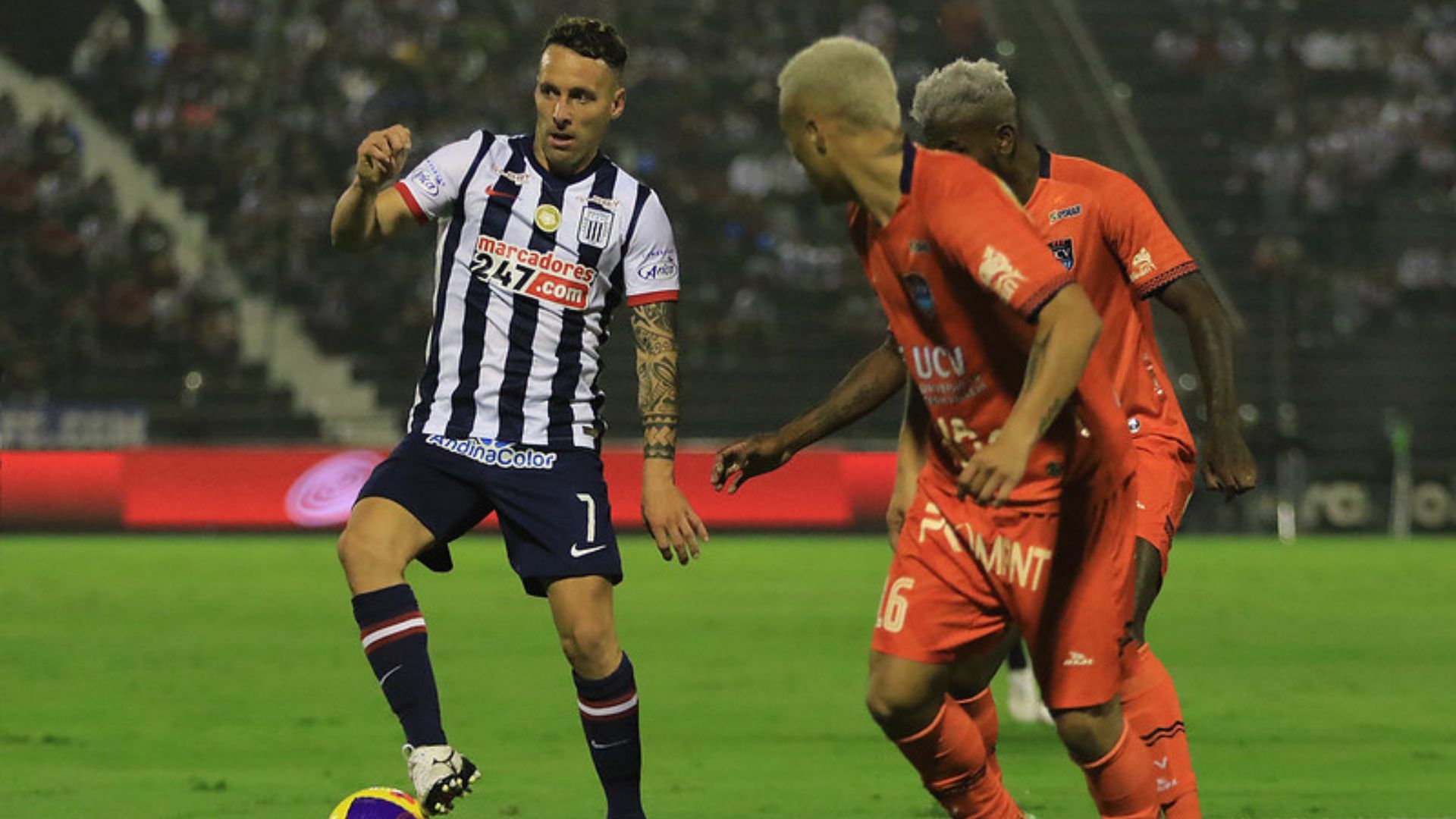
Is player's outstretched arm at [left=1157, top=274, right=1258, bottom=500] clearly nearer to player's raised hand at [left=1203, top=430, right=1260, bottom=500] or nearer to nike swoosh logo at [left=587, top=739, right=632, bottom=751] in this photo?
player's raised hand at [left=1203, top=430, right=1260, bottom=500]

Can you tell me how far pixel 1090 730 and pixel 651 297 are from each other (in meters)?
2.12

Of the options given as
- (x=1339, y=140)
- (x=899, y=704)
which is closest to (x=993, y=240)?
(x=899, y=704)

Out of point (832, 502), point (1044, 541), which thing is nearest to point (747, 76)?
point (832, 502)

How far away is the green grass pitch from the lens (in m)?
7.65

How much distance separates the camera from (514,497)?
21.5 ft

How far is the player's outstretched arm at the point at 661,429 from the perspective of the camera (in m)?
6.47

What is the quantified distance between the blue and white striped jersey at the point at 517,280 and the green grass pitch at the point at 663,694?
141cm

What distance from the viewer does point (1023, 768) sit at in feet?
26.8

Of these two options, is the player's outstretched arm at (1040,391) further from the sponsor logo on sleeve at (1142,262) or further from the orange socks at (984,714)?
the sponsor logo on sleeve at (1142,262)

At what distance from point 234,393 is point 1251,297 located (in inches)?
463

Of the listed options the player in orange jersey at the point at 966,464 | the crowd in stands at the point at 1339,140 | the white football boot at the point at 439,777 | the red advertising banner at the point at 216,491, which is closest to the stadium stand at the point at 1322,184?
the crowd in stands at the point at 1339,140

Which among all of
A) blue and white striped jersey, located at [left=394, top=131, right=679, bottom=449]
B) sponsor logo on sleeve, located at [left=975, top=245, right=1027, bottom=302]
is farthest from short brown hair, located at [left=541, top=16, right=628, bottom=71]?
sponsor logo on sleeve, located at [left=975, top=245, right=1027, bottom=302]

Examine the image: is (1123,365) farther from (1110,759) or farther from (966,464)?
(966,464)

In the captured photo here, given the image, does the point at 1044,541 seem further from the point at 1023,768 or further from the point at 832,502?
the point at 832,502
